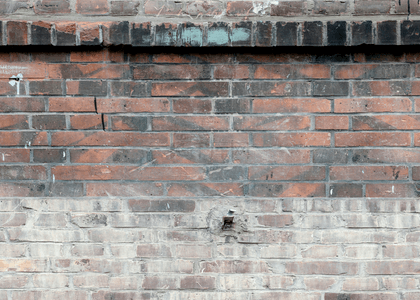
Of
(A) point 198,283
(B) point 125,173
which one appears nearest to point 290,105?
(B) point 125,173

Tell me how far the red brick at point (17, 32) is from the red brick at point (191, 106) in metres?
0.83

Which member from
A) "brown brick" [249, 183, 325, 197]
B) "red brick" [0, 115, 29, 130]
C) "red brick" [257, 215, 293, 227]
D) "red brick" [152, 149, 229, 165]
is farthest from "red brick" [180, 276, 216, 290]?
"red brick" [0, 115, 29, 130]

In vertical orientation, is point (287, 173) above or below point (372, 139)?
below

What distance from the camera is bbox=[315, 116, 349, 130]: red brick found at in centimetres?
167

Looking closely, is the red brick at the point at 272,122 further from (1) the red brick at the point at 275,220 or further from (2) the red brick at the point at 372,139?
(1) the red brick at the point at 275,220

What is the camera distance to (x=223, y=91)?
5.50ft

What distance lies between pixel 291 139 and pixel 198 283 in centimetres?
92

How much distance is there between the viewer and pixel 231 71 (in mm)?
1673

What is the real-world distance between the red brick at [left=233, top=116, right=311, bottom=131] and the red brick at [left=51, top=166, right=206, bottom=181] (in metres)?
0.34

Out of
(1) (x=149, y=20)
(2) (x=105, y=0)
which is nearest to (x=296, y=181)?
(1) (x=149, y=20)

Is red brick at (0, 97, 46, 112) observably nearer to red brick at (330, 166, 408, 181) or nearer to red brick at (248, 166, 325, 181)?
red brick at (248, 166, 325, 181)

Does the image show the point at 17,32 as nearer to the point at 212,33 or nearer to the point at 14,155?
the point at 14,155

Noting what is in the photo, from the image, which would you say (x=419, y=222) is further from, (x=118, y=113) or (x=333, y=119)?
(x=118, y=113)

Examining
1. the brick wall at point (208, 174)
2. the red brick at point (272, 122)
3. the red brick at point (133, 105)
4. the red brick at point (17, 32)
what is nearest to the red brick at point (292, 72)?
the brick wall at point (208, 174)
